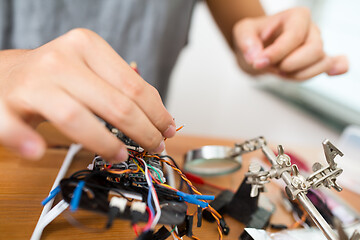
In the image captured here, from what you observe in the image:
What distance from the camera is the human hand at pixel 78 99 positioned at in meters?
0.25

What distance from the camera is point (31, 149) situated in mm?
238

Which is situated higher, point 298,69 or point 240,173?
point 298,69

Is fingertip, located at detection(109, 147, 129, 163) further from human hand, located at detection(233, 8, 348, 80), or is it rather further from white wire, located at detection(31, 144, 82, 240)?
human hand, located at detection(233, 8, 348, 80)

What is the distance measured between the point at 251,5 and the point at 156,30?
36cm

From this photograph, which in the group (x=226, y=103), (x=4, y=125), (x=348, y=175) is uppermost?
(x=4, y=125)

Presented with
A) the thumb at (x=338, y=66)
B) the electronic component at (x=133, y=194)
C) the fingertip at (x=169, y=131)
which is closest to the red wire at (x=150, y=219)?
the electronic component at (x=133, y=194)

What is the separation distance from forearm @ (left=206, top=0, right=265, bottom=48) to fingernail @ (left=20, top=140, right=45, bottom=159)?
0.89 m

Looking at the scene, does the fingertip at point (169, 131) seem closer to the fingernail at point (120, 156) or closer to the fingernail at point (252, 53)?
the fingernail at point (120, 156)

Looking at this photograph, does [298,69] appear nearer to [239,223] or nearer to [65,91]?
[239,223]

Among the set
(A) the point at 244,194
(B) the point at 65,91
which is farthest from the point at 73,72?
(A) the point at 244,194

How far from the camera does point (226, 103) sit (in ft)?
6.32

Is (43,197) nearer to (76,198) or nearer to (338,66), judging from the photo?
(76,198)

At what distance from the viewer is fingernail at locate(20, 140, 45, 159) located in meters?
0.24

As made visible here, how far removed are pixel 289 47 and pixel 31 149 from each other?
0.61 m
